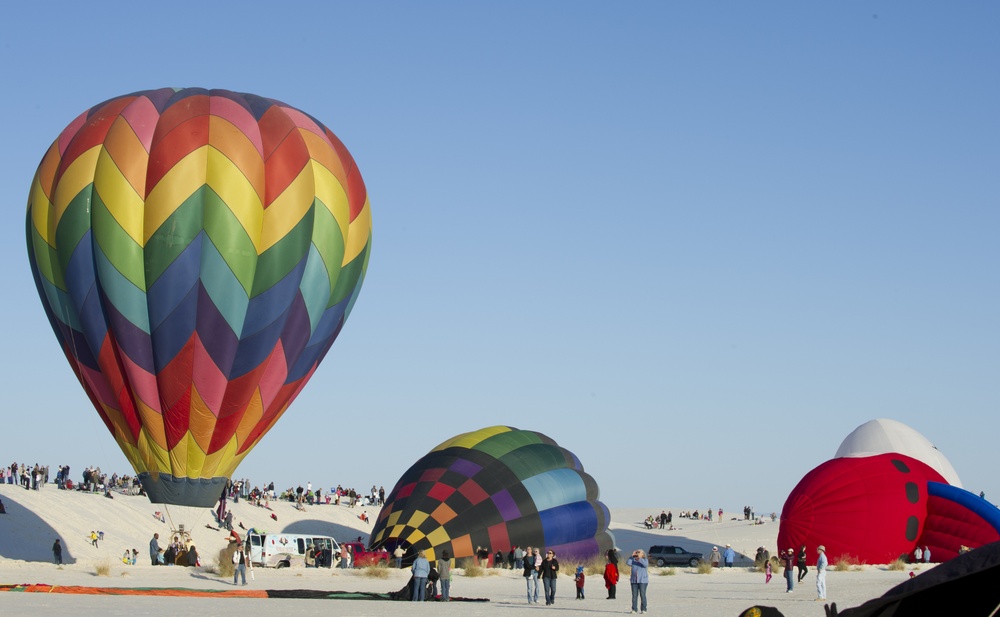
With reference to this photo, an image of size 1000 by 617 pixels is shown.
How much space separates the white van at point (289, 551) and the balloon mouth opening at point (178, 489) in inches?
124

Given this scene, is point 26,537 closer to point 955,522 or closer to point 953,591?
point 955,522

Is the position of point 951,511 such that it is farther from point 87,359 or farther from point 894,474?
point 87,359

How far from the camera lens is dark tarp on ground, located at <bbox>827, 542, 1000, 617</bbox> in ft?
14.4

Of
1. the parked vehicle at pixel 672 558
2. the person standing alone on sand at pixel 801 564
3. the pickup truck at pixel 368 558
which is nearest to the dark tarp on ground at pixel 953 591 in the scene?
the person standing alone on sand at pixel 801 564

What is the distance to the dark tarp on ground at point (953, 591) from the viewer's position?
439 cm

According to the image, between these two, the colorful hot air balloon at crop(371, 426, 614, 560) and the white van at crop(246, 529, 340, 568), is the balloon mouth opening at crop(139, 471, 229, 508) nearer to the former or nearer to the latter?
the white van at crop(246, 529, 340, 568)

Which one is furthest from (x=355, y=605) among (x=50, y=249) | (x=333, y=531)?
(x=333, y=531)

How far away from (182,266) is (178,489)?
4.46m

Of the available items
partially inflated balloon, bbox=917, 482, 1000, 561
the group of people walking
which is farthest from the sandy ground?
partially inflated balloon, bbox=917, 482, 1000, 561

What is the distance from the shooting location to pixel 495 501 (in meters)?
25.8

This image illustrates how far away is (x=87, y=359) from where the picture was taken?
24359 mm

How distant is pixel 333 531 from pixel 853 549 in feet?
61.9

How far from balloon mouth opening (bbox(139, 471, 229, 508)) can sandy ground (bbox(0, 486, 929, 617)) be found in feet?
1.81

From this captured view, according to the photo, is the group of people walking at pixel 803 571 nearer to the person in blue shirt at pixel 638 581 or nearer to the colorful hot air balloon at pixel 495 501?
the person in blue shirt at pixel 638 581
